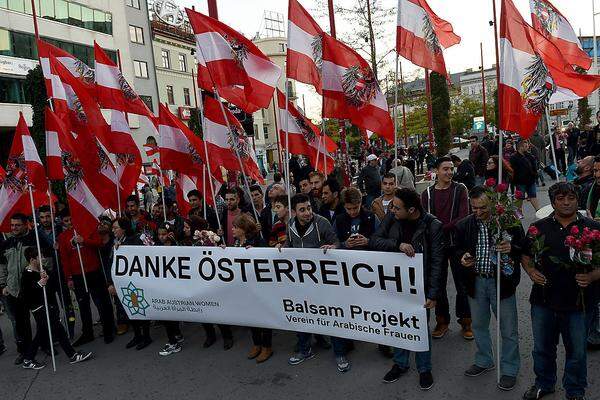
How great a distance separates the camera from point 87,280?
6.23 m

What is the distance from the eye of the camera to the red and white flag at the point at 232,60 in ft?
20.4

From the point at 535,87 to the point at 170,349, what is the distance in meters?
Answer: 4.87

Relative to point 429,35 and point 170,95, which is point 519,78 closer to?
point 429,35

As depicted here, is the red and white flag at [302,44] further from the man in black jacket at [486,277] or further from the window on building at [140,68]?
the window on building at [140,68]

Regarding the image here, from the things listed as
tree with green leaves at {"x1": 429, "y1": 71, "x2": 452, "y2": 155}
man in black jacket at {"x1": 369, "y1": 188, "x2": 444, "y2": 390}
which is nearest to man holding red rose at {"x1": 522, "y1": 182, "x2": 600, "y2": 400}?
man in black jacket at {"x1": 369, "y1": 188, "x2": 444, "y2": 390}

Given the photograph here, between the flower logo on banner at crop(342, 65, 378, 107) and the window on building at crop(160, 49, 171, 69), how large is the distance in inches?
1549

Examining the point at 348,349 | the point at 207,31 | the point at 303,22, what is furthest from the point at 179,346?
the point at 303,22

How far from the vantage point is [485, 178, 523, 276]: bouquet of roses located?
367 centimetres

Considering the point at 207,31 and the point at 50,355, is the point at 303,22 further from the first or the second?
the point at 50,355

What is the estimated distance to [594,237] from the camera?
3182 millimetres

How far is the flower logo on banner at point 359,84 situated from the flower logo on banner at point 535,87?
2464mm

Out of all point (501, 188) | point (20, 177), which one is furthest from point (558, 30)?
point (20, 177)

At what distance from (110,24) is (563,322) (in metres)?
36.6

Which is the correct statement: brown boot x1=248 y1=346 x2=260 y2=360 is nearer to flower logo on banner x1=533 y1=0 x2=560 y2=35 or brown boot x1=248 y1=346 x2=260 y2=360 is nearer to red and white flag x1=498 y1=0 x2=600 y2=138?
red and white flag x1=498 y1=0 x2=600 y2=138
